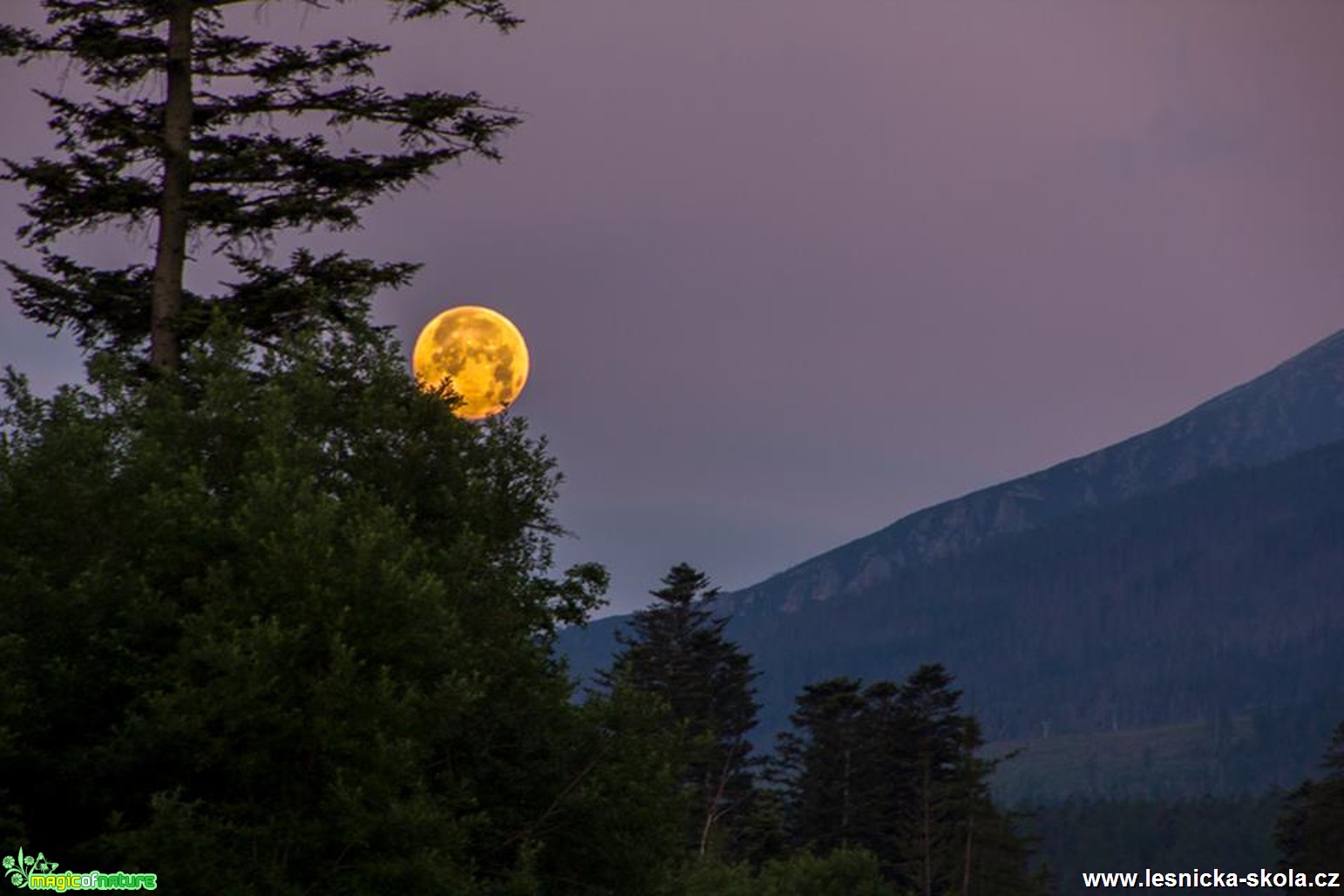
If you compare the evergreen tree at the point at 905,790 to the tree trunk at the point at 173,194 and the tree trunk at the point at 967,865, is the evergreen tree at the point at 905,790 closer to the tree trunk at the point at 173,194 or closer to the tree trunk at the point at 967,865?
the tree trunk at the point at 967,865

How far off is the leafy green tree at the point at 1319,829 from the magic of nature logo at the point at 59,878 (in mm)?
91241

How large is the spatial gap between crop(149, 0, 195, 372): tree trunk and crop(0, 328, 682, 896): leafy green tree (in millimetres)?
1186

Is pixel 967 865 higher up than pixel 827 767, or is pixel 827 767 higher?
pixel 827 767

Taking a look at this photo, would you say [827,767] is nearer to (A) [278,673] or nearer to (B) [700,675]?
(B) [700,675]

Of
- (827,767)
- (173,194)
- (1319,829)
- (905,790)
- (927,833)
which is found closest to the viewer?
(173,194)

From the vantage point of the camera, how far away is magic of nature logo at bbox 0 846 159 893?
22.4 metres

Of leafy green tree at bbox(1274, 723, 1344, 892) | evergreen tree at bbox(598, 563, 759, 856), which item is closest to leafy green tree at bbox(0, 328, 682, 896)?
evergreen tree at bbox(598, 563, 759, 856)

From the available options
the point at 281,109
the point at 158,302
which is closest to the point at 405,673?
the point at 158,302

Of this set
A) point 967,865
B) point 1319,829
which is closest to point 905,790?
point 967,865

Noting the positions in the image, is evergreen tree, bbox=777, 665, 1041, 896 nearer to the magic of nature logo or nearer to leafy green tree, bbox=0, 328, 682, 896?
leafy green tree, bbox=0, 328, 682, 896

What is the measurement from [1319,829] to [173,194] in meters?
89.4

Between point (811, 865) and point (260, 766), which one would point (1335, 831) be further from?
point (260, 766)

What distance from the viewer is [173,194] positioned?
102 feet

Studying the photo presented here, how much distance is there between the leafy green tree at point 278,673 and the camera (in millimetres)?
23172
